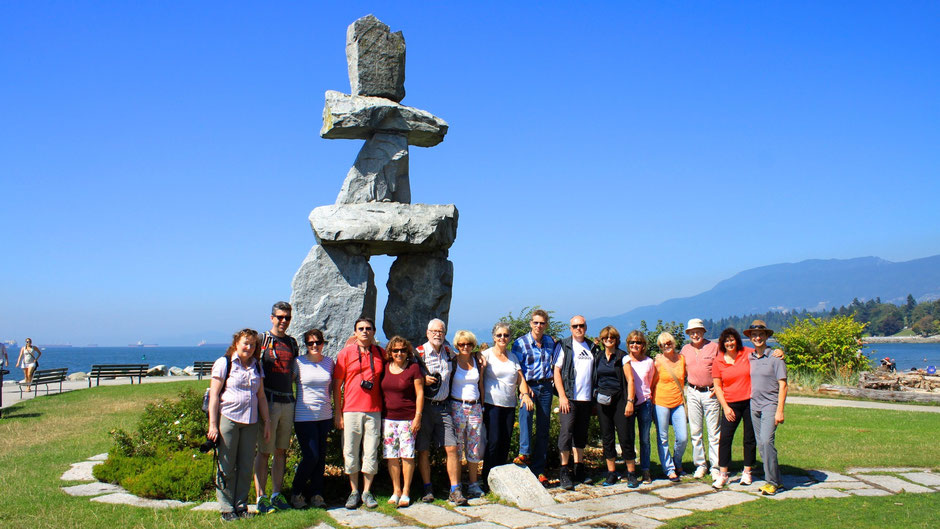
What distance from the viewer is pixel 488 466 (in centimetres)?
745

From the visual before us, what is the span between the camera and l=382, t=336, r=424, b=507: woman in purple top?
6.68 metres

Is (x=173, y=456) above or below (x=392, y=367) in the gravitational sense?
below

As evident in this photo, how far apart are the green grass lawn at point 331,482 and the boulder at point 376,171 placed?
410 cm

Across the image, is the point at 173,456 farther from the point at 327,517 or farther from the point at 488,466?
the point at 488,466

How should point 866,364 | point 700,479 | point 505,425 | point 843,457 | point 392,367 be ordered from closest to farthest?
point 392,367, point 505,425, point 700,479, point 843,457, point 866,364

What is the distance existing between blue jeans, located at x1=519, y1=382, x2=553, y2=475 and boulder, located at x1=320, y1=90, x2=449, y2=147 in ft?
14.6

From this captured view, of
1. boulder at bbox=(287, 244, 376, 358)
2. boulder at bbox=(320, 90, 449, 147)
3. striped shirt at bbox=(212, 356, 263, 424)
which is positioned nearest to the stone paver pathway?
striped shirt at bbox=(212, 356, 263, 424)

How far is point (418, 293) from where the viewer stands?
9.98 metres

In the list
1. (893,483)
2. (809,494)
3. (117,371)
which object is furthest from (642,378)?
(117,371)

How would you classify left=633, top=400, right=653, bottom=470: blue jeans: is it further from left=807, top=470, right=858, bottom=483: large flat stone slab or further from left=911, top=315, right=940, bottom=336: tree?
left=911, top=315, right=940, bottom=336: tree

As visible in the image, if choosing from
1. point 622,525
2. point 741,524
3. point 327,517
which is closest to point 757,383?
point 741,524

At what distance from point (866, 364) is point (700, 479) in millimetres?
15804

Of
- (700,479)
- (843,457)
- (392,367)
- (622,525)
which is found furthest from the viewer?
(843,457)

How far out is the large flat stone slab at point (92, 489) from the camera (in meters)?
7.16
